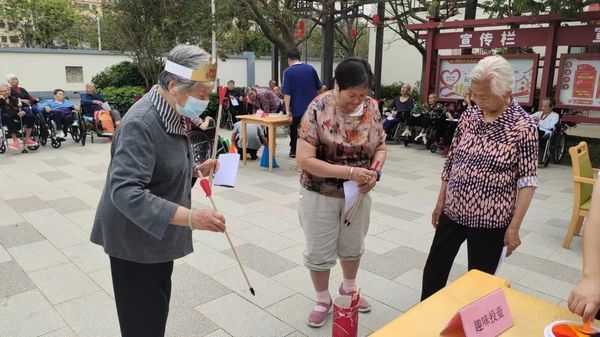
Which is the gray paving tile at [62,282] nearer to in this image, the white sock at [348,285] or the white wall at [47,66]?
the white sock at [348,285]

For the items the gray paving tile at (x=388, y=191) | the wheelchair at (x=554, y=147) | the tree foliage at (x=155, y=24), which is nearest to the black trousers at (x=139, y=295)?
the gray paving tile at (x=388, y=191)

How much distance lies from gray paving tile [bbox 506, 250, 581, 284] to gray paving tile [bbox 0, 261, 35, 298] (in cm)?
335

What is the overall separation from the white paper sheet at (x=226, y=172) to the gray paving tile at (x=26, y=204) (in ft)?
11.3

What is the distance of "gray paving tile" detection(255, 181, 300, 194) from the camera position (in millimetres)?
5344

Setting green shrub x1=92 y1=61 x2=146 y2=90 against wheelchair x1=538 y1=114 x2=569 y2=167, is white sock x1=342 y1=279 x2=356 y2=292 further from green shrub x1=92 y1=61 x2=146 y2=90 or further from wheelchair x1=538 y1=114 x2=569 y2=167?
green shrub x1=92 y1=61 x2=146 y2=90

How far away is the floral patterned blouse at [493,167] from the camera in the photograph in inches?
74.8

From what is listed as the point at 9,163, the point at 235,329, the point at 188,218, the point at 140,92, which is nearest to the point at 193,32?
the point at 140,92

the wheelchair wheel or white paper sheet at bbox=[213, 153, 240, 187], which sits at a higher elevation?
white paper sheet at bbox=[213, 153, 240, 187]

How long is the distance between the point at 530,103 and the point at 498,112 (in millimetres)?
6627

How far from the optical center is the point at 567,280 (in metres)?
3.12

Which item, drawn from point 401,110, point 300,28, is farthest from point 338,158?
point 300,28

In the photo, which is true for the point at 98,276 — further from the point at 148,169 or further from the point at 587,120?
the point at 587,120

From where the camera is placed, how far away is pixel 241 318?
2551mm

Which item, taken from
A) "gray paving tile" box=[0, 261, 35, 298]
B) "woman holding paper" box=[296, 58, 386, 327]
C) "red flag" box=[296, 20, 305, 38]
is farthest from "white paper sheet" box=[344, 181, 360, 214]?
"red flag" box=[296, 20, 305, 38]
